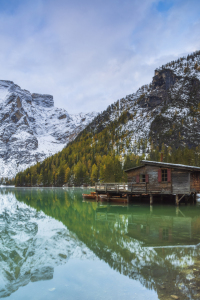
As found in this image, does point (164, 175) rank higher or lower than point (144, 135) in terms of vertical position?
lower

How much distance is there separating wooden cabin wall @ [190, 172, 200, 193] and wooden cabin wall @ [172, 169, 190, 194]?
1.35m

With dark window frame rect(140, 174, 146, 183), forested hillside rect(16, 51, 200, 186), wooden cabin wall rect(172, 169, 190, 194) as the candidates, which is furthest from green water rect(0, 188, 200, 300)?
forested hillside rect(16, 51, 200, 186)

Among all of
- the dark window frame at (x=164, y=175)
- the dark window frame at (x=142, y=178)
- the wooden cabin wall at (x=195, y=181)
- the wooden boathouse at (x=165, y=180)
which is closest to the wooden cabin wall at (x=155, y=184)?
the wooden boathouse at (x=165, y=180)

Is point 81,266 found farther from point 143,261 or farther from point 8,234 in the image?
point 8,234

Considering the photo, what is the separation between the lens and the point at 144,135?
158m

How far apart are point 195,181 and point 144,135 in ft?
418

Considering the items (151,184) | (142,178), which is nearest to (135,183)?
(142,178)

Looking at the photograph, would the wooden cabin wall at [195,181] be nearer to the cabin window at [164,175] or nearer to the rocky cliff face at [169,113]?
the cabin window at [164,175]

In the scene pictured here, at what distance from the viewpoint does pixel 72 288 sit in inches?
307

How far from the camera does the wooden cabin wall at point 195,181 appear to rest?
32244 mm

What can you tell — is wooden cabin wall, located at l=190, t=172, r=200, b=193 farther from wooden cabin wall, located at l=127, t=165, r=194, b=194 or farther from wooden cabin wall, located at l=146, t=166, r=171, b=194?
wooden cabin wall, located at l=146, t=166, r=171, b=194

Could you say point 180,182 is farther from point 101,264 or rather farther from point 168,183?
point 101,264

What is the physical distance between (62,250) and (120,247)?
3.18m

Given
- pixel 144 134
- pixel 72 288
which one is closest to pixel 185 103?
pixel 144 134
